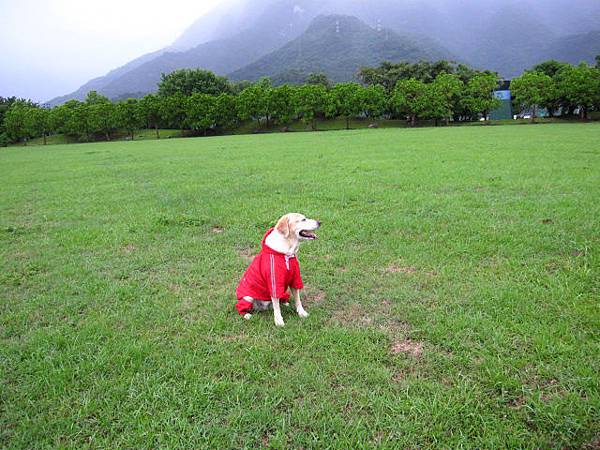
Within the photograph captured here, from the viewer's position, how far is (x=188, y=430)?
2.65 m

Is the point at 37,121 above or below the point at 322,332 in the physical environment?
above

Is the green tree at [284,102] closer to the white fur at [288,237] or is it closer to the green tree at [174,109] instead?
the green tree at [174,109]

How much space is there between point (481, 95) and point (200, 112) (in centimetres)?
3850

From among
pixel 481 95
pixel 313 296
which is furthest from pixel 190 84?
pixel 313 296

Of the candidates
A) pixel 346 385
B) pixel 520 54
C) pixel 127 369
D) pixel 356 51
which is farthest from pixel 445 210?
pixel 520 54

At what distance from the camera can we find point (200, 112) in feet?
178

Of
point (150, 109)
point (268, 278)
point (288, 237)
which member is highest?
point (150, 109)

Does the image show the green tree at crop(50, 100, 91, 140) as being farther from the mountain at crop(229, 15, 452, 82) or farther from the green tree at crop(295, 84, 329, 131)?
the mountain at crop(229, 15, 452, 82)

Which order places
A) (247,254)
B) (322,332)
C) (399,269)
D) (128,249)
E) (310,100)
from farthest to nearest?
(310,100), (128,249), (247,254), (399,269), (322,332)

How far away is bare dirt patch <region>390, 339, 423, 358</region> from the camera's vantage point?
11.3 feet

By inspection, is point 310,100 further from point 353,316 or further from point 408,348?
point 408,348

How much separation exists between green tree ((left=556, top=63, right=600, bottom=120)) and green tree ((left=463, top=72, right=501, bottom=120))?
744 centimetres

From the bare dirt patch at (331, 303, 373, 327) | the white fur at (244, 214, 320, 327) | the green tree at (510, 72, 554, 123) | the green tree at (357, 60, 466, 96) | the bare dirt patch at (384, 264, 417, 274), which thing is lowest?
the bare dirt patch at (331, 303, 373, 327)

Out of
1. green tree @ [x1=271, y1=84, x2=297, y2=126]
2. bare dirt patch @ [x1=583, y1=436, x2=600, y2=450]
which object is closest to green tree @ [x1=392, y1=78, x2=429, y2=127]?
green tree @ [x1=271, y1=84, x2=297, y2=126]
